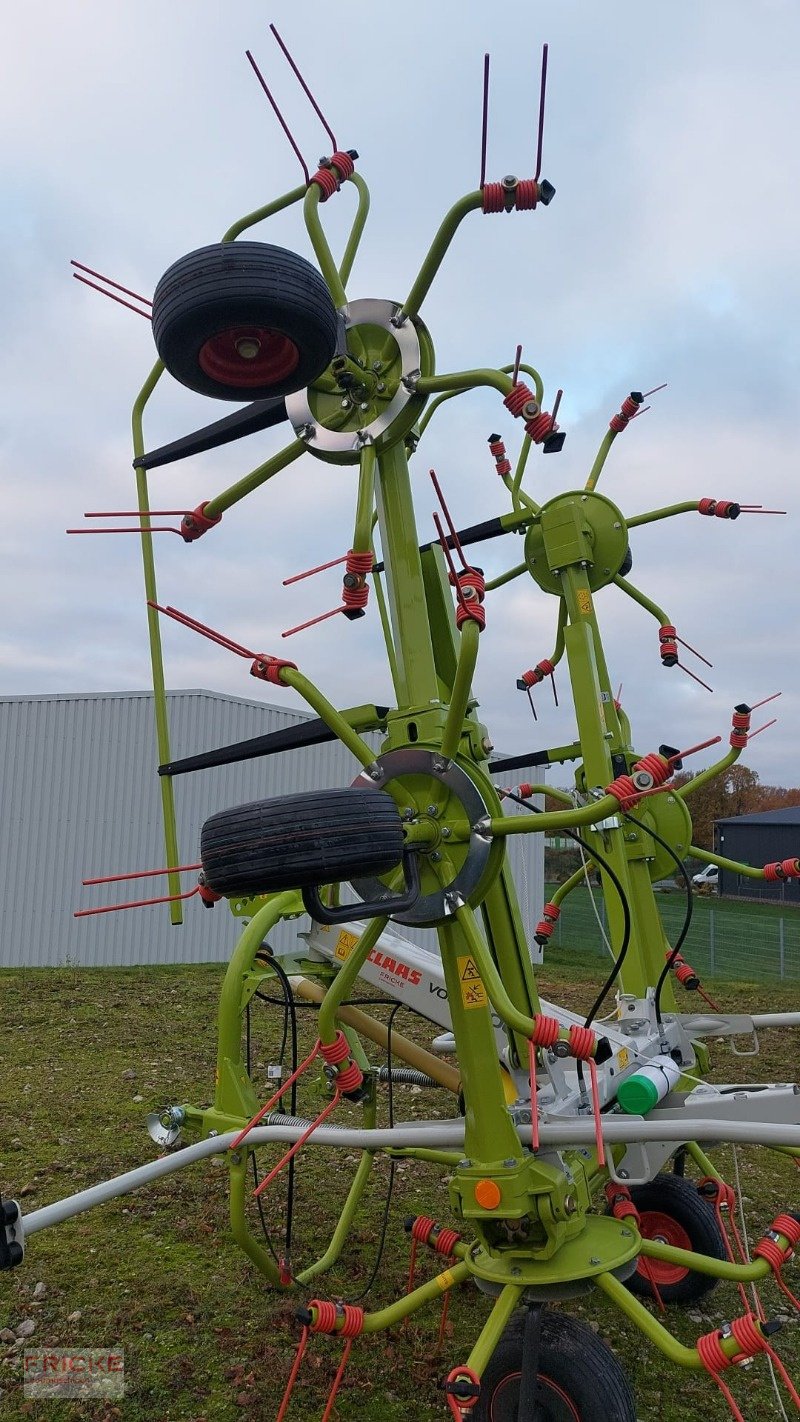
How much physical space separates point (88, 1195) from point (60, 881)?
13971 mm

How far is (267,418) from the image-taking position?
4102 millimetres

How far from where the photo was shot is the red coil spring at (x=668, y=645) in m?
6.20

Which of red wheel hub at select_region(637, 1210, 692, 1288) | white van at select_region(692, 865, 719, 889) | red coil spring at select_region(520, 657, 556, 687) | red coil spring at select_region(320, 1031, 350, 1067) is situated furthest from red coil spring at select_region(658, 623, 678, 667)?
white van at select_region(692, 865, 719, 889)

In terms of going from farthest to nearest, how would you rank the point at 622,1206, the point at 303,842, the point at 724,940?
the point at 724,940, the point at 622,1206, the point at 303,842

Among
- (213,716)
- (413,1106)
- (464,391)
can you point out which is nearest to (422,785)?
(464,391)

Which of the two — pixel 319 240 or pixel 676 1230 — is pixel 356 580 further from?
pixel 676 1230

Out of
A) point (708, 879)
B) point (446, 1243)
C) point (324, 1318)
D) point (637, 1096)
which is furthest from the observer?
point (708, 879)

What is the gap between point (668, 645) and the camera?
6211mm

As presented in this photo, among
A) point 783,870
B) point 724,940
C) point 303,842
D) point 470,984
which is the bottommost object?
point 724,940

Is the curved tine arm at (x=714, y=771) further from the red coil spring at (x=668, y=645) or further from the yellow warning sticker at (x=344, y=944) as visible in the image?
the yellow warning sticker at (x=344, y=944)

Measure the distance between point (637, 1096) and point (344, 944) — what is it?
1473 millimetres

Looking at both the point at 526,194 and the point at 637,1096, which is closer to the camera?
the point at 526,194

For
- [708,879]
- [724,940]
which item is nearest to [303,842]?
[724,940]

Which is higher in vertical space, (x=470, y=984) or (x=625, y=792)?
(x=625, y=792)
